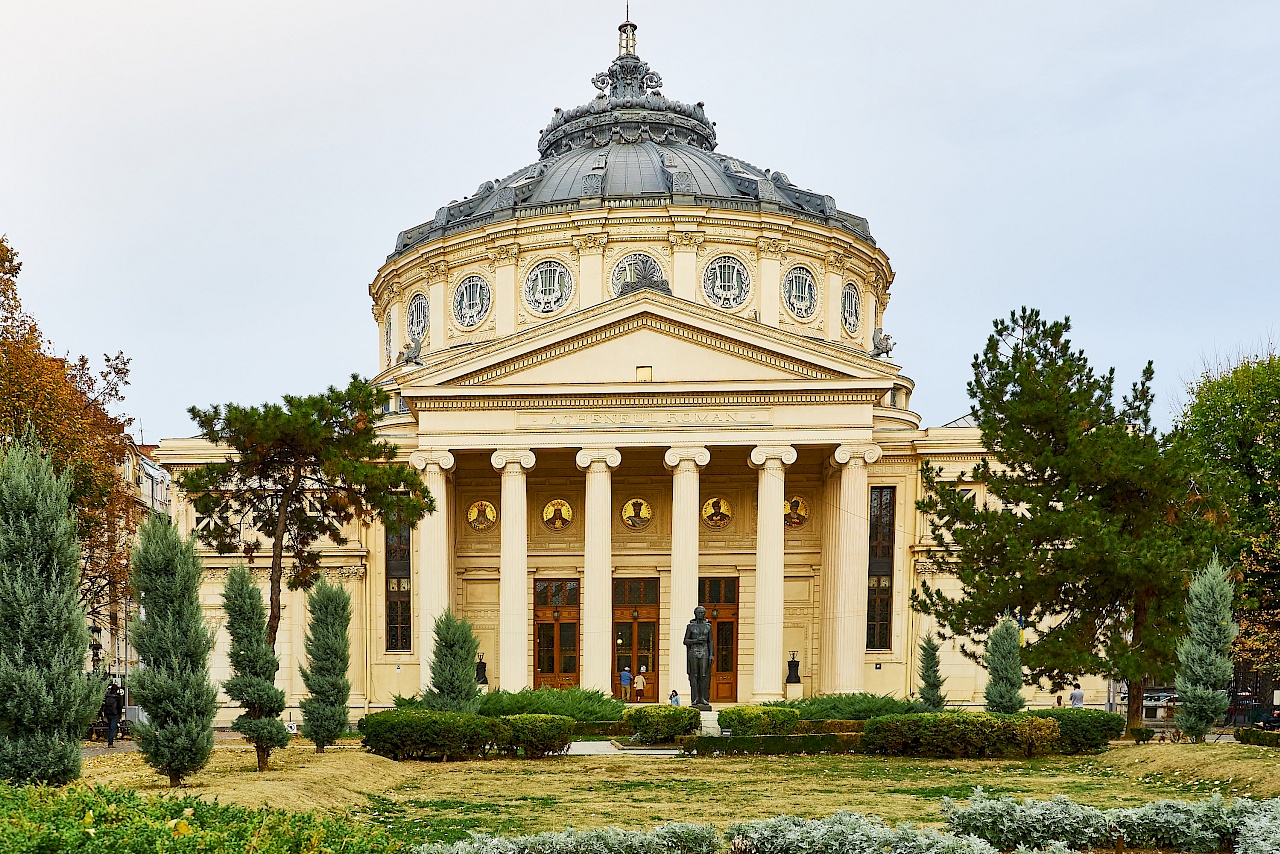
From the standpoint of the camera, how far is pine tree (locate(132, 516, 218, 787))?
20625mm

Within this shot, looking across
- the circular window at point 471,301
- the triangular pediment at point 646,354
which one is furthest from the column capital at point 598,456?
the circular window at point 471,301

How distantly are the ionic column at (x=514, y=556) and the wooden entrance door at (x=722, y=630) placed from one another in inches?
325

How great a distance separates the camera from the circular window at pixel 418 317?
215ft

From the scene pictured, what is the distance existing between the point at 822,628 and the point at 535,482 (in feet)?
44.0

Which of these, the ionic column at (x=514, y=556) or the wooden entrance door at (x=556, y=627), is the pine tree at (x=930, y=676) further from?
the wooden entrance door at (x=556, y=627)

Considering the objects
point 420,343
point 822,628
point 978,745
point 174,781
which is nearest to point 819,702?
point 978,745

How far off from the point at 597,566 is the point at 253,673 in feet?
85.4

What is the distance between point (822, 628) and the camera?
54.1m

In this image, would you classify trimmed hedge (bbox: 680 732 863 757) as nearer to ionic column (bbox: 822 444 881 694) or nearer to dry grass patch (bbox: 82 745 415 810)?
dry grass patch (bbox: 82 745 415 810)

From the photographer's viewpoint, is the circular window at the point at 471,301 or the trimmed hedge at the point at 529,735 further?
the circular window at the point at 471,301

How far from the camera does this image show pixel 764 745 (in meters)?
32.0

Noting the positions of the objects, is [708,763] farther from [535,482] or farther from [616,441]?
[535,482]

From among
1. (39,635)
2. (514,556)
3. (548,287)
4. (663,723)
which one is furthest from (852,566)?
(39,635)

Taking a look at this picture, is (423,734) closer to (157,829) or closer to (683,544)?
(157,829)
